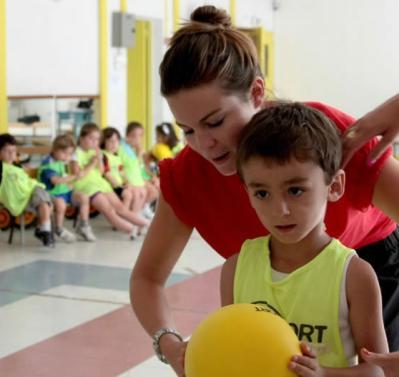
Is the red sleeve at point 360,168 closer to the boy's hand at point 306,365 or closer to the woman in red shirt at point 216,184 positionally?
the woman in red shirt at point 216,184

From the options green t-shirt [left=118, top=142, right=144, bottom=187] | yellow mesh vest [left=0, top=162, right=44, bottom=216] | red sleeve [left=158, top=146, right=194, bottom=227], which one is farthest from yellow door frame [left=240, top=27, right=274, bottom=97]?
red sleeve [left=158, top=146, right=194, bottom=227]

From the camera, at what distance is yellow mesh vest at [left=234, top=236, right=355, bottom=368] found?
71.1 inches

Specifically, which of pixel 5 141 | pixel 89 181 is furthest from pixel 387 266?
pixel 89 181

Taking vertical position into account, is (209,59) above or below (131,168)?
above

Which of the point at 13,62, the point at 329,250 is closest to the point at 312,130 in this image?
the point at 329,250

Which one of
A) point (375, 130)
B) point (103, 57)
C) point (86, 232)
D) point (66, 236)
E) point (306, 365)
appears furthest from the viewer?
point (103, 57)

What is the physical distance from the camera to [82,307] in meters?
5.45

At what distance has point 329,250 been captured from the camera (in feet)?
6.17

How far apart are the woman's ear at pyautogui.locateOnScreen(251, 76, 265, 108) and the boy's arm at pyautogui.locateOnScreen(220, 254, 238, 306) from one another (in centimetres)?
46

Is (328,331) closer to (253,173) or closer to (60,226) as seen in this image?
(253,173)

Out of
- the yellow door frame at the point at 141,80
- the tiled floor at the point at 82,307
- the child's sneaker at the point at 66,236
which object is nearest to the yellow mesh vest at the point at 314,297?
the tiled floor at the point at 82,307

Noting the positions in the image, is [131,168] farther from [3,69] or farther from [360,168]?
[360,168]

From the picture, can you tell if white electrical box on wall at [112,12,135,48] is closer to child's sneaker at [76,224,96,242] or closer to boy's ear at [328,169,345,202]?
child's sneaker at [76,224,96,242]

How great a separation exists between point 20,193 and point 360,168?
613 cm
